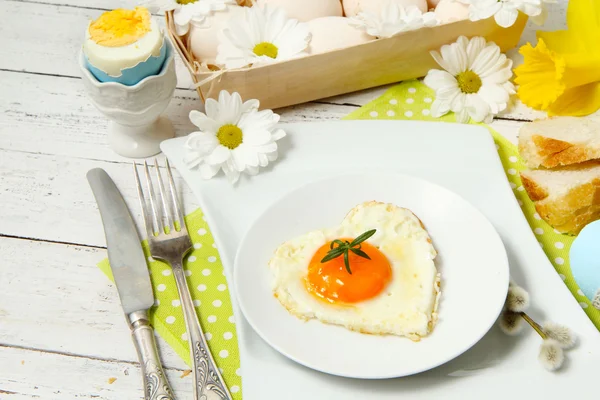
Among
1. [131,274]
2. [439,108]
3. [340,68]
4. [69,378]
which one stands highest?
[340,68]

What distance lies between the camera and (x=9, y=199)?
1.95 m

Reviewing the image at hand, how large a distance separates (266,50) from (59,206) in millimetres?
742

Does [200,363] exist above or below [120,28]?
below

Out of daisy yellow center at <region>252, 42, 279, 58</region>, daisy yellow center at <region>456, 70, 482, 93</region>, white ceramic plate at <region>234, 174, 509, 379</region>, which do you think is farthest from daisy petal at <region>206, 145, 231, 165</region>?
daisy yellow center at <region>456, 70, 482, 93</region>

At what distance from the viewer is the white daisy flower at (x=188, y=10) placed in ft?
6.73

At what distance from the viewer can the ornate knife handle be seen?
1.45 meters

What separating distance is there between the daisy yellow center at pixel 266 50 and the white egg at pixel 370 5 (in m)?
0.30

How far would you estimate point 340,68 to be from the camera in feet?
6.79

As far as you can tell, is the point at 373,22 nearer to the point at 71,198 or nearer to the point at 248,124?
the point at 248,124

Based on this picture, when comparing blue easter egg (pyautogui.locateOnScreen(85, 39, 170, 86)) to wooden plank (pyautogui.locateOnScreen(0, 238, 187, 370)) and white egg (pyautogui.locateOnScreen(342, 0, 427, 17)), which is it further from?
white egg (pyautogui.locateOnScreen(342, 0, 427, 17))

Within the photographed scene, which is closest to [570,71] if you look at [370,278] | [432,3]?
[432,3]

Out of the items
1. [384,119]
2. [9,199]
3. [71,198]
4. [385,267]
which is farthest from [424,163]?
[9,199]

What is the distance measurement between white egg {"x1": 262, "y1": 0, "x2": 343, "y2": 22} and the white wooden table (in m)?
0.27

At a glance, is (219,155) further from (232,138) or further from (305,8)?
(305,8)
